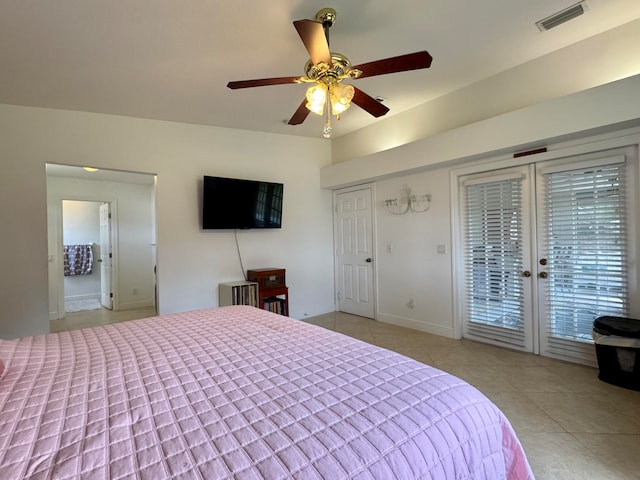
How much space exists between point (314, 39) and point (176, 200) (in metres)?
2.78

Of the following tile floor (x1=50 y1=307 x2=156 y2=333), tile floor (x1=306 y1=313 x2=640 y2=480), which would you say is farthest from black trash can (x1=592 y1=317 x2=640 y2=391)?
tile floor (x1=50 y1=307 x2=156 y2=333)

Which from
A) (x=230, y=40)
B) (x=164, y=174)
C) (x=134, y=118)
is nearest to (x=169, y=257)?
(x=164, y=174)

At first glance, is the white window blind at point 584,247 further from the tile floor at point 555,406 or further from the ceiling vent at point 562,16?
the ceiling vent at point 562,16

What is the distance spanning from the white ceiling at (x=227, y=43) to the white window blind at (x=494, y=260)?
1.19 metres

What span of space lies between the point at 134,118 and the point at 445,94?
3.53 m

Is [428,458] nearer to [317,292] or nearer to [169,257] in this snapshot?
[169,257]

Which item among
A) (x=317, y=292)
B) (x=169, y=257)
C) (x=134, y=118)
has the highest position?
(x=134, y=118)

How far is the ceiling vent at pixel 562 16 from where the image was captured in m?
2.16

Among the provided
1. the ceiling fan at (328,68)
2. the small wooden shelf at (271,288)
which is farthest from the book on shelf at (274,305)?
→ the ceiling fan at (328,68)

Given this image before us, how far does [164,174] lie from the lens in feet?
12.4

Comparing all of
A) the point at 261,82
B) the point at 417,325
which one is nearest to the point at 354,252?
the point at 417,325

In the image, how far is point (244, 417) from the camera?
93 cm

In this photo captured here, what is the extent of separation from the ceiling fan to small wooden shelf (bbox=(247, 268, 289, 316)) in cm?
238

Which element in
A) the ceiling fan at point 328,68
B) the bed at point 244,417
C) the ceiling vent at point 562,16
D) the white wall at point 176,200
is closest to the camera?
the bed at point 244,417
